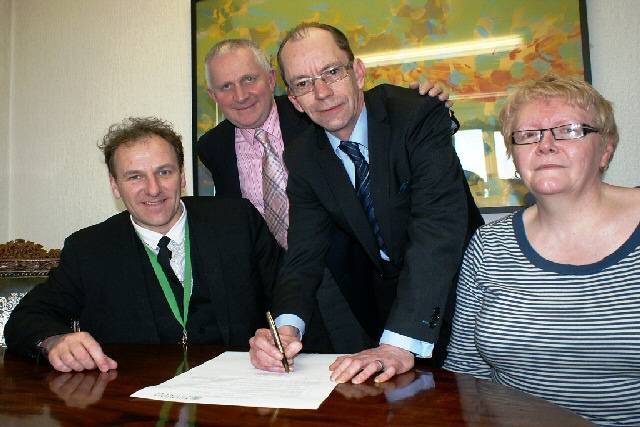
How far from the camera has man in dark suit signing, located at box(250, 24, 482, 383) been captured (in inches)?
67.3

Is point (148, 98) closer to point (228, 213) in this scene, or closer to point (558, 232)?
point (228, 213)

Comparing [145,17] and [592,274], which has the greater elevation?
[145,17]

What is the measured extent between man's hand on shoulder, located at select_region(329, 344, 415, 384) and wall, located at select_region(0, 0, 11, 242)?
3.66m

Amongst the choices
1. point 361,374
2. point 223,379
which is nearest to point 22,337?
point 223,379

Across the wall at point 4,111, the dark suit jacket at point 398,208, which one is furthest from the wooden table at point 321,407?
the wall at point 4,111

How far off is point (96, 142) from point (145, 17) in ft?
3.01

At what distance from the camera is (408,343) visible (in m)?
1.53

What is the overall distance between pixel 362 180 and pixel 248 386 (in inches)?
35.0

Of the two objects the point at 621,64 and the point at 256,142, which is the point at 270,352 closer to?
the point at 256,142

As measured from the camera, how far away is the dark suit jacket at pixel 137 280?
2119mm

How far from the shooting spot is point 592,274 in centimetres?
147

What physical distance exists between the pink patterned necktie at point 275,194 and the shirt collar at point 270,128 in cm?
8

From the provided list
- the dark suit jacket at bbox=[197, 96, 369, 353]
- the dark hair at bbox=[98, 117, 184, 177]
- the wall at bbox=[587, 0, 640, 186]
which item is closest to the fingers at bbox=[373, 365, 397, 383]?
the dark suit jacket at bbox=[197, 96, 369, 353]

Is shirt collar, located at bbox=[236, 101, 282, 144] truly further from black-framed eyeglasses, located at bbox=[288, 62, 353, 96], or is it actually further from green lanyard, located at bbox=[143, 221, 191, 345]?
black-framed eyeglasses, located at bbox=[288, 62, 353, 96]
